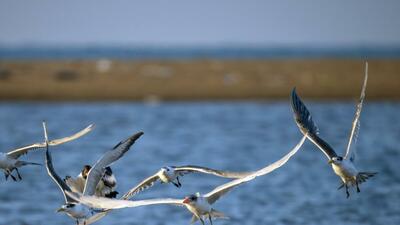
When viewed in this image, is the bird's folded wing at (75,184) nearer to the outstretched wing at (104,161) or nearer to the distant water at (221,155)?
the outstretched wing at (104,161)

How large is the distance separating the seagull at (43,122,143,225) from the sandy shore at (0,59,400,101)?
34.8 meters

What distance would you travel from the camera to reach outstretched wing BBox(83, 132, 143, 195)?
818 inches

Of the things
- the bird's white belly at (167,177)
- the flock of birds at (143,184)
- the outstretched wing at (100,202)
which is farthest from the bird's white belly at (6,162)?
the bird's white belly at (167,177)

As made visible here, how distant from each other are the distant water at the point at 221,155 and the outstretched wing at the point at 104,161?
4.14 meters

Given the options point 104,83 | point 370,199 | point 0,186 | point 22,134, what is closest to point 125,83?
point 104,83

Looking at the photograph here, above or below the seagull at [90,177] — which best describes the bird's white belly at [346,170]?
above

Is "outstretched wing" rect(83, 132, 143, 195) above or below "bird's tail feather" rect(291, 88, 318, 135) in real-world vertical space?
below

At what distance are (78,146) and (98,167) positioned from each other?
79.1ft

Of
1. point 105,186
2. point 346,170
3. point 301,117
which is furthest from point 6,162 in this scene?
point 346,170

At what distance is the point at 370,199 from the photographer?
30.5 metres

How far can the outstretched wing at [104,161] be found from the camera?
20.8m

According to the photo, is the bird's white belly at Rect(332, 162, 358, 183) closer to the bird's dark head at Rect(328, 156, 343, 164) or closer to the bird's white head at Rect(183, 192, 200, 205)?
the bird's dark head at Rect(328, 156, 343, 164)

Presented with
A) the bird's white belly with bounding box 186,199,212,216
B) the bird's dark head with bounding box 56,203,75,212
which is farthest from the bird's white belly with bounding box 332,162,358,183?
the bird's dark head with bounding box 56,203,75,212

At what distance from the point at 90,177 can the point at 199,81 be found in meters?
37.9
